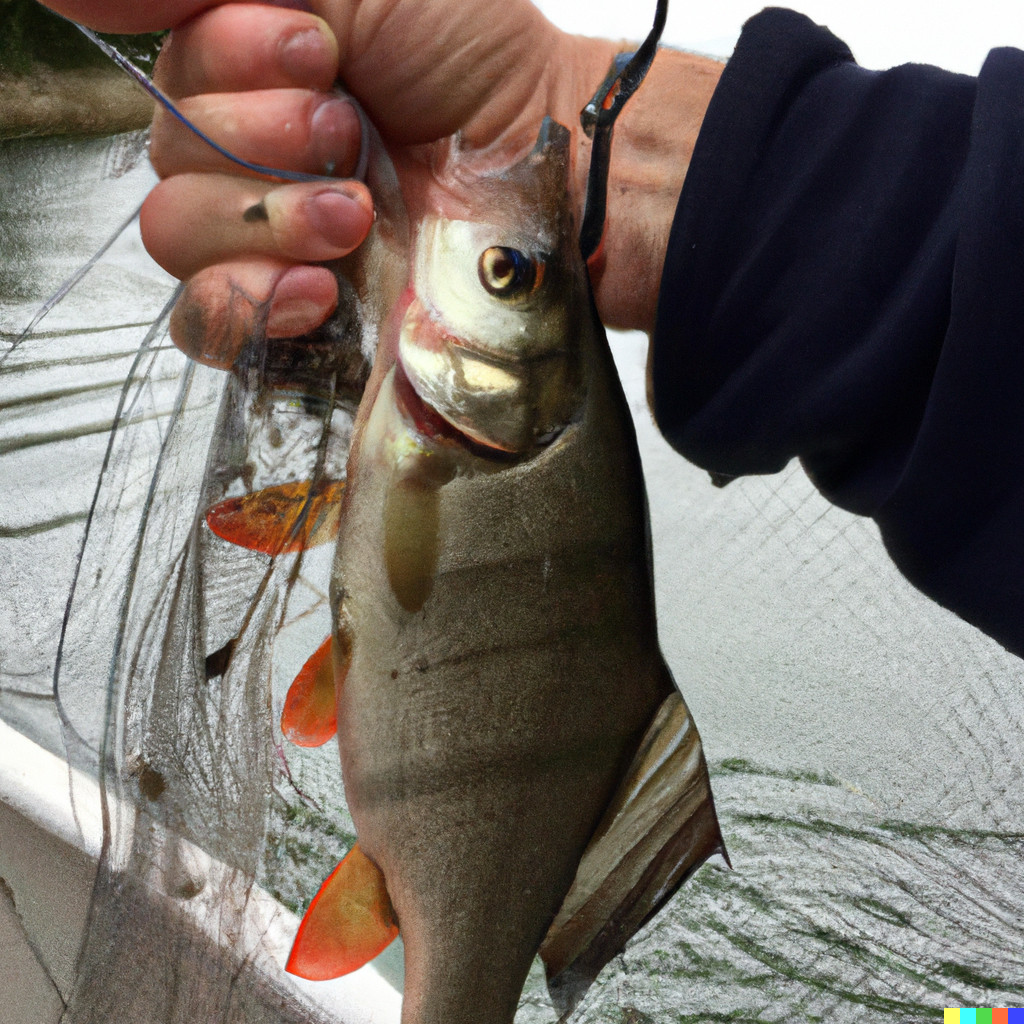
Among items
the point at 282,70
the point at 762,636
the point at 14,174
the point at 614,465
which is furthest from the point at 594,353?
the point at 762,636

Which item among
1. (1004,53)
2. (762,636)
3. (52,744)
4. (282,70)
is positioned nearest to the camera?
(282,70)

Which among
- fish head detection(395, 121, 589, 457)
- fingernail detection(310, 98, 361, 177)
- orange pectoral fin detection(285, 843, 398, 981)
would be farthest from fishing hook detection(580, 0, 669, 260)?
orange pectoral fin detection(285, 843, 398, 981)

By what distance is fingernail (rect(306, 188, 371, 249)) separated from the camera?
0.34 meters

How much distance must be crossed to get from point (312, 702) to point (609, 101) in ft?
1.20

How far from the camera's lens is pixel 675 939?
1160 millimetres

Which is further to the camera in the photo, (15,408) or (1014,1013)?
(1014,1013)

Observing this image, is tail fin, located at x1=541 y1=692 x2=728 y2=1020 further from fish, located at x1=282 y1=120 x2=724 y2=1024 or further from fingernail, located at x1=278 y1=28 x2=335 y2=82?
fingernail, located at x1=278 y1=28 x2=335 y2=82

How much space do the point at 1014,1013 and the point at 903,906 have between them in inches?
8.6

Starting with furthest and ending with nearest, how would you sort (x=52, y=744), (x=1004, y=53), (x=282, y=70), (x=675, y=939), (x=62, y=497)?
(x=675, y=939) < (x=52, y=744) < (x=62, y=497) < (x=1004, y=53) < (x=282, y=70)

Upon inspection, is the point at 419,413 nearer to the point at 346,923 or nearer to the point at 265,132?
the point at 265,132

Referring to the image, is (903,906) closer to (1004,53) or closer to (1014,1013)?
(1014,1013)

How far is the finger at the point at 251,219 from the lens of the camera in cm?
35

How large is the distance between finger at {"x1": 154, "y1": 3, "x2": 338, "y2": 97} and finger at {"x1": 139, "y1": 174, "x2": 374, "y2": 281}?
5 cm

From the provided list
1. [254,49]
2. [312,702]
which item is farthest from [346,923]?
[254,49]
